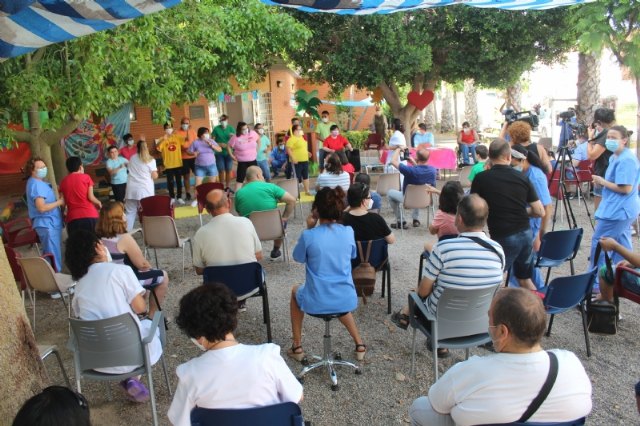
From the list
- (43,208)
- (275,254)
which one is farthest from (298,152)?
(43,208)

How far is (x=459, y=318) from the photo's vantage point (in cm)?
376

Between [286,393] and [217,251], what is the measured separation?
7.92ft

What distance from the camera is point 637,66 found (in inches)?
313

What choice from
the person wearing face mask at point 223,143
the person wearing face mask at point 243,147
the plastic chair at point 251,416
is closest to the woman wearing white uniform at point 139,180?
the person wearing face mask at point 243,147

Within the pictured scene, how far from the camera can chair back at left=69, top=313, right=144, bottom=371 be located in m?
3.47

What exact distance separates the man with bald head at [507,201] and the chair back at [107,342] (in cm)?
303

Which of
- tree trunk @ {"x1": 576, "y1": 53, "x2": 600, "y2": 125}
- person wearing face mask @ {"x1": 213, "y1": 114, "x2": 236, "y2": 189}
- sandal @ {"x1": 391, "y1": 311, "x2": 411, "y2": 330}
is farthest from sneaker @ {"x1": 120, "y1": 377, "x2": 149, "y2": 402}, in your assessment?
tree trunk @ {"x1": 576, "y1": 53, "x2": 600, "y2": 125}

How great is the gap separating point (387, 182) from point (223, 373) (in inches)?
280

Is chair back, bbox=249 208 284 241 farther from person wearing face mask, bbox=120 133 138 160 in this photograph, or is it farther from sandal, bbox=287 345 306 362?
person wearing face mask, bbox=120 133 138 160

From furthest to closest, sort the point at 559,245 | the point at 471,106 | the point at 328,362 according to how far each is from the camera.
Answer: the point at 471,106 < the point at 559,245 < the point at 328,362

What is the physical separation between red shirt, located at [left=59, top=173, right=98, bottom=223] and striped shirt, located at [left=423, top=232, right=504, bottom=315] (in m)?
4.68

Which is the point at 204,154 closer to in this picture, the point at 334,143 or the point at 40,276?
the point at 334,143

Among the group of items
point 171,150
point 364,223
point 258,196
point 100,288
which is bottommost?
point 100,288

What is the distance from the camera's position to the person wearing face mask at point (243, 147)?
1170 cm
